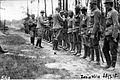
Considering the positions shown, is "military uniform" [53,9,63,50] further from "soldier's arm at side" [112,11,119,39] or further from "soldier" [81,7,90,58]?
"soldier's arm at side" [112,11,119,39]

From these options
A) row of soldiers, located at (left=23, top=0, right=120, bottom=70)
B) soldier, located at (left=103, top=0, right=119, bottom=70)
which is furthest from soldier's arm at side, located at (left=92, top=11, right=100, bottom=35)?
soldier, located at (left=103, top=0, right=119, bottom=70)

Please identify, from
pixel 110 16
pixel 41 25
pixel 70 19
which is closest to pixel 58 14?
pixel 70 19

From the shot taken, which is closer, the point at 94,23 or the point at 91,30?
the point at 94,23

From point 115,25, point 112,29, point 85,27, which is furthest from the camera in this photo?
point 85,27

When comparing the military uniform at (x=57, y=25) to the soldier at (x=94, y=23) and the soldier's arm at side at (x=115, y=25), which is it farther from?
the soldier's arm at side at (x=115, y=25)

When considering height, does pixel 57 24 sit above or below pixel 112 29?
below

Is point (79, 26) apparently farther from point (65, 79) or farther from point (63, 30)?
point (65, 79)

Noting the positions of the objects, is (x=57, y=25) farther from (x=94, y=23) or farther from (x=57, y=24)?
(x=94, y=23)

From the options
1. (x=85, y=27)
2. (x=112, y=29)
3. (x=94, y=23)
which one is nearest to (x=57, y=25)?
(x=85, y=27)

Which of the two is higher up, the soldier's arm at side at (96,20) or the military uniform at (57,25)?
the soldier's arm at side at (96,20)

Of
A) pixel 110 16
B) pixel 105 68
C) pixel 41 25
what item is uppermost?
pixel 110 16

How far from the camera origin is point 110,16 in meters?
6.39

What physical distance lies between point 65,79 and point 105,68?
2.12 meters

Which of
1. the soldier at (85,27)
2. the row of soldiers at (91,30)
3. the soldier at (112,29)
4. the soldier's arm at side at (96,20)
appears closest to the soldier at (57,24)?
the row of soldiers at (91,30)
